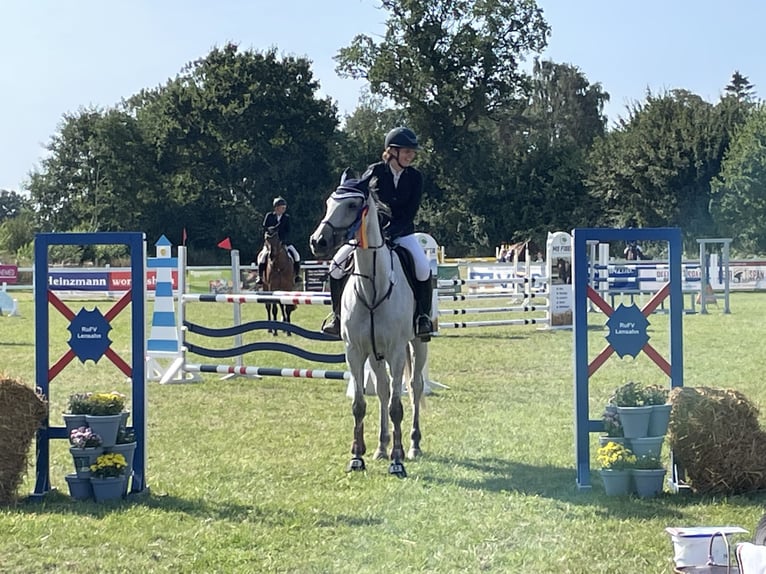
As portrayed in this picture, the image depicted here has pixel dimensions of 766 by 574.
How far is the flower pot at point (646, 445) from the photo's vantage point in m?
6.29

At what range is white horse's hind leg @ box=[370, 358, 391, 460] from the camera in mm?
7758

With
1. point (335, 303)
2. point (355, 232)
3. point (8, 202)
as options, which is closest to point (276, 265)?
point (335, 303)

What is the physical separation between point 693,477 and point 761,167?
44.7m

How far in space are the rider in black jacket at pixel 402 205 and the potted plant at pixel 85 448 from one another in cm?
231

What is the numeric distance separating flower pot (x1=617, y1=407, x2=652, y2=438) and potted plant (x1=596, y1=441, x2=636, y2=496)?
0.39 ft

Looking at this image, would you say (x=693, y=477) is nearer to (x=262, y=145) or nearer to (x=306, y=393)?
(x=306, y=393)

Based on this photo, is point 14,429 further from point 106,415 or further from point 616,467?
point 616,467

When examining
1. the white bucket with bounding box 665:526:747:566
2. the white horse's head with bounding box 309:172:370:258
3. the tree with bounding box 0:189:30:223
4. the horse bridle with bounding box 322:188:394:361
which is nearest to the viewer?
the white bucket with bounding box 665:526:747:566

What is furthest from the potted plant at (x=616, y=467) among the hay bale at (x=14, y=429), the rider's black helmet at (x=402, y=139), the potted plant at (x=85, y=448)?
the hay bale at (x=14, y=429)

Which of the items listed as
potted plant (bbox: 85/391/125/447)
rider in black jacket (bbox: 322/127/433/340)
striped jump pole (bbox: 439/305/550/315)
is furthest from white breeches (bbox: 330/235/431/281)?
striped jump pole (bbox: 439/305/550/315)

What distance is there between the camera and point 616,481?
6328mm

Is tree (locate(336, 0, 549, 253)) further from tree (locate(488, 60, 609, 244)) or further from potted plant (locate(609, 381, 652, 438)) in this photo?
potted plant (locate(609, 381, 652, 438))

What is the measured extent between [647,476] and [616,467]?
0.67ft

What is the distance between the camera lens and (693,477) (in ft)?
20.6
